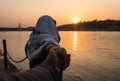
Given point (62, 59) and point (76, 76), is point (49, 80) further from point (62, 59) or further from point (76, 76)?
point (76, 76)

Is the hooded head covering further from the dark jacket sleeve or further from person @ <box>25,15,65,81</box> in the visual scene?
the dark jacket sleeve

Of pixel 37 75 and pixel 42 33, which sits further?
pixel 42 33

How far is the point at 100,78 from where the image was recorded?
20875mm

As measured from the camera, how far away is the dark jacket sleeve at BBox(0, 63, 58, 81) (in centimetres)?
117

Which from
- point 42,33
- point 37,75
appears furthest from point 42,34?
point 37,75

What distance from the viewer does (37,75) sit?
129cm

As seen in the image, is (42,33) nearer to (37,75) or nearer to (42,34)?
(42,34)

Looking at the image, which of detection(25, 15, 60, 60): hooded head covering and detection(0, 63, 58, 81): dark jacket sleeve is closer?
detection(0, 63, 58, 81): dark jacket sleeve

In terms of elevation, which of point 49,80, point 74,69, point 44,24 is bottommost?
point 74,69

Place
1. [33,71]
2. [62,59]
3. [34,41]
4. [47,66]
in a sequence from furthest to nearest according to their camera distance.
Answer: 1. [34,41]
2. [62,59]
3. [47,66]
4. [33,71]

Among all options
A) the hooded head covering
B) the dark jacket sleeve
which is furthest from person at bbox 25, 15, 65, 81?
the dark jacket sleeve

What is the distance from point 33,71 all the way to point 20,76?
0.13 metres

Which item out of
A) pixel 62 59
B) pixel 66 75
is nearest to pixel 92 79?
pixel 66 75

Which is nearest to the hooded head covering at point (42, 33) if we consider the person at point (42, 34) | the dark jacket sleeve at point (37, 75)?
the person at point (42, 34)
